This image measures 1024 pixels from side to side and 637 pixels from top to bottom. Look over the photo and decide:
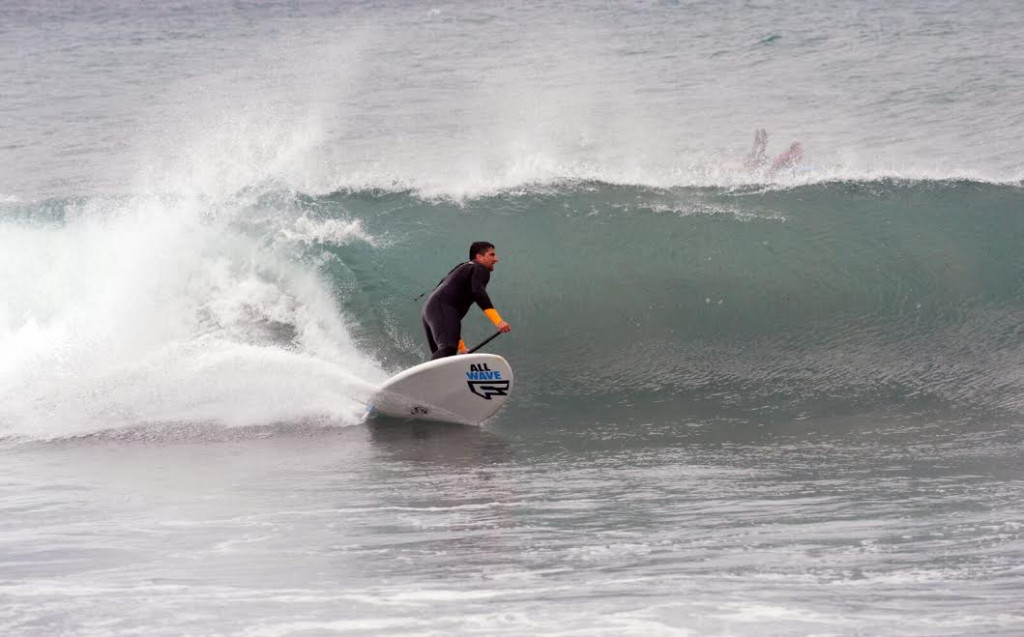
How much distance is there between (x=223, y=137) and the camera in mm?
13477

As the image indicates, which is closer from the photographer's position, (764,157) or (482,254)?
(482,254)

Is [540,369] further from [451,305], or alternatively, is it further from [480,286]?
[480,286]

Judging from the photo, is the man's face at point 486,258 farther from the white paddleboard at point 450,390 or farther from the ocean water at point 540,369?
the ocean water at point 540,369

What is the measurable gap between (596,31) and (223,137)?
14.8 m

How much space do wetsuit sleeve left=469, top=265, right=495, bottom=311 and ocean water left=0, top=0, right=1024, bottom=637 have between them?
0.97m

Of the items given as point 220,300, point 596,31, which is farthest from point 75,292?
point 596,31

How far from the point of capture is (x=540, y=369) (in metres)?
9.47

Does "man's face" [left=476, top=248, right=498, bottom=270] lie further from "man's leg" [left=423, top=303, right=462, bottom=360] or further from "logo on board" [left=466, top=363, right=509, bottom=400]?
"logo on board" [left=466, top=363, right=509, bottom=400]

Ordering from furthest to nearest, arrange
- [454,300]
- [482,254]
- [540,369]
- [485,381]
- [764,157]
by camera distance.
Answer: [764,157] → [540,369] → [454,300] → [482,254] → [485,381]

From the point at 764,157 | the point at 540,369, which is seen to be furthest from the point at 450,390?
the point at 764,157

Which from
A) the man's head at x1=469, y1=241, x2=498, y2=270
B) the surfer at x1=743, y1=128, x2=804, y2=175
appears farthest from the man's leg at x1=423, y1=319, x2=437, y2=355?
the surfer at x1=743, y1=128, x2=804, y2=175

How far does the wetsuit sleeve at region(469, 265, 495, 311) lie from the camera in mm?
8008

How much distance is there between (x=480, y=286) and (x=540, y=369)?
1.61 m

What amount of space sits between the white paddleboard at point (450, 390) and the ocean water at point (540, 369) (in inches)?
8.2
